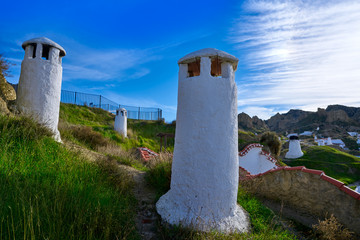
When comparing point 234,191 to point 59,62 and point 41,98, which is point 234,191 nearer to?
point 41,98

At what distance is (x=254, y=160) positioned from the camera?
13469mm

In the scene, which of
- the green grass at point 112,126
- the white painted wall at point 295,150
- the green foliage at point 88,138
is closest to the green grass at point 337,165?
the white painted wall at point 295,150

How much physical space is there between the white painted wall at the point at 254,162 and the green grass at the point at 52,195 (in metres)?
9.36

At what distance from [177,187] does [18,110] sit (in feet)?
20.9

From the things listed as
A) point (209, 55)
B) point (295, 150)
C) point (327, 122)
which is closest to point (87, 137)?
point (209, 55)

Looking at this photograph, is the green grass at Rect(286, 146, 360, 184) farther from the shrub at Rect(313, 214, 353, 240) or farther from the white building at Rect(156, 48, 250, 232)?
the white building at Rect(156, 48, 250, 232)

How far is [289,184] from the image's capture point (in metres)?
6.23

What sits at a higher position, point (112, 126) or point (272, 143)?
point (112, 126)

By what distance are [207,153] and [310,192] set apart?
4125mm

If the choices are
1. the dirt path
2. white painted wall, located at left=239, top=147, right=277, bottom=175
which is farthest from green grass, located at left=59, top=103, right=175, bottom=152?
the dirt path

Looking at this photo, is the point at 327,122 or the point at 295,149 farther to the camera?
the point at 327,122

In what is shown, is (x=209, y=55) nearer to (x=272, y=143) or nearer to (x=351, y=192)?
(x=351, y=192)

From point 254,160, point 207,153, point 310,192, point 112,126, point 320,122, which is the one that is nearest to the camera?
point 207,153

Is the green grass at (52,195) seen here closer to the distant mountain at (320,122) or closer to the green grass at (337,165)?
the green grass at (337,165)
